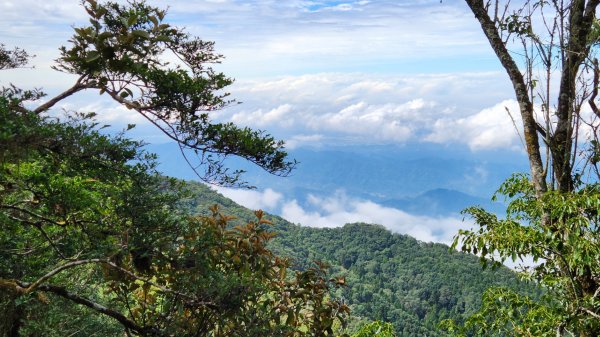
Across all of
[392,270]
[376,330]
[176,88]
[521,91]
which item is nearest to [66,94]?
[176,88]

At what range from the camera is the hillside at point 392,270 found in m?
60.8

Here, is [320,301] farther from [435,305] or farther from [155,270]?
[435,305]

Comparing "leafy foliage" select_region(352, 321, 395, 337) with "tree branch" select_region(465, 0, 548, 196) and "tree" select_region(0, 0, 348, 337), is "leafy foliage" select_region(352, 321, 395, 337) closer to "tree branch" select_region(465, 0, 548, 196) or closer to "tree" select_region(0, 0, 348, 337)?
"tree" select_region(0, 0, 348, 337)

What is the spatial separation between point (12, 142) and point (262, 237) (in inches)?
78.6

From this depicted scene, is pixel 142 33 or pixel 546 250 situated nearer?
pixel 142 33

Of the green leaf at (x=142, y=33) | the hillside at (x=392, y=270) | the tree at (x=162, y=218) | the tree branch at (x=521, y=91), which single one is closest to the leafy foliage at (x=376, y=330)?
the tree at (x=162, y=218)

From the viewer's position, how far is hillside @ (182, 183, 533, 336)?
200 ft

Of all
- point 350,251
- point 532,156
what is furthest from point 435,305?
point 532,156

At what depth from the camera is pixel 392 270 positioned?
255 feet

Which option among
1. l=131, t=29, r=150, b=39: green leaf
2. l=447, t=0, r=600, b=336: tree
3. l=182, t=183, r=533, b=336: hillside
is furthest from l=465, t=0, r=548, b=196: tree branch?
l=182, t=183, r=533, b=336: hillside

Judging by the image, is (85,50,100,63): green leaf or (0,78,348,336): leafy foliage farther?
(0,78,348,336): leafy foliage

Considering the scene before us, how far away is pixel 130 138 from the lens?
11.7 ft

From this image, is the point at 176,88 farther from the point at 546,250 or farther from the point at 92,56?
the point at 546,250

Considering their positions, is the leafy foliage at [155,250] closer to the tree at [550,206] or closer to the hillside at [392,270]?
the tree at [550,206]
